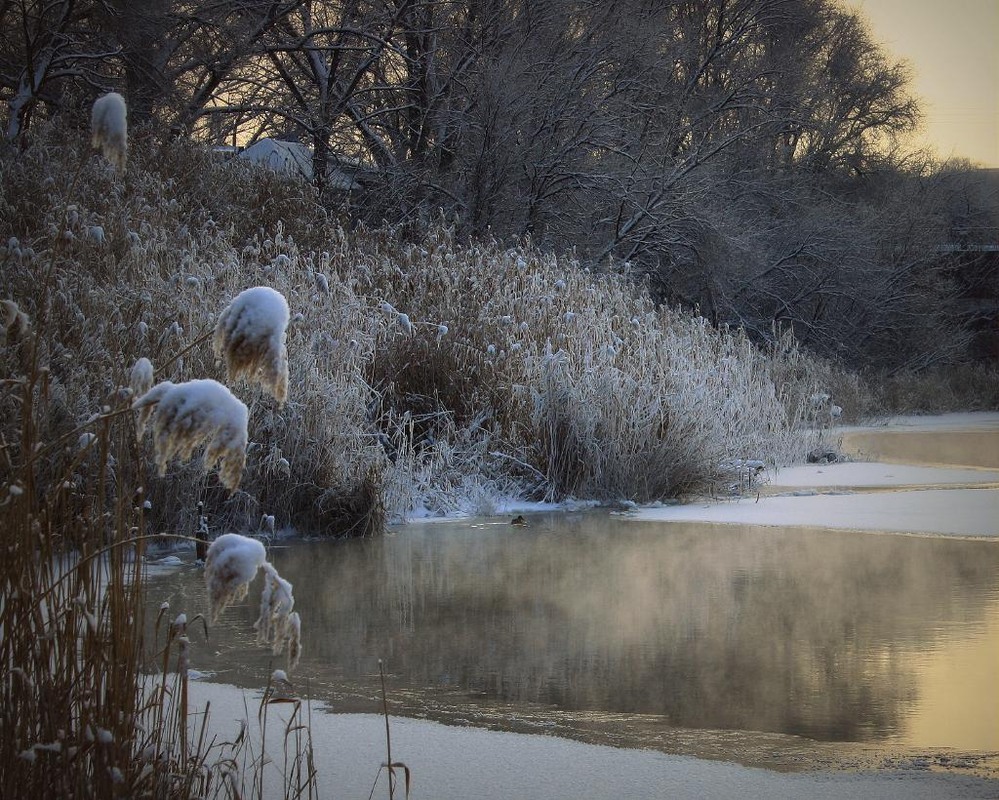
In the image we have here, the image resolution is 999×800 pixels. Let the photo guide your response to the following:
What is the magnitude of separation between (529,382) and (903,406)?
10176 millimetres

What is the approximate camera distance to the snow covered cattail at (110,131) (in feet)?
5.80

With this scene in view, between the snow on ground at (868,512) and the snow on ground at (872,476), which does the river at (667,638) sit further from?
the snow on ground at (872,476)

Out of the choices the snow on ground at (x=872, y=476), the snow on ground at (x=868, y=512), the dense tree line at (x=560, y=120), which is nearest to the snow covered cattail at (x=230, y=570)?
the snow on ground at (x=868, y=512)

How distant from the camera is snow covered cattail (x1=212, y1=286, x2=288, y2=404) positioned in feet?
5.11

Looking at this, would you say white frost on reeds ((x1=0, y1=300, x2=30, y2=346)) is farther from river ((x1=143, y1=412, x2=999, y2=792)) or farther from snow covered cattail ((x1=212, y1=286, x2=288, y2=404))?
river ((x1=143, y1=412, x2=999, y2=792))

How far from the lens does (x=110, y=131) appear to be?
1.77 m

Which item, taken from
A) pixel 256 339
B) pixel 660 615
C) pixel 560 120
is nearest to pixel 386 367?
pixel 660 615

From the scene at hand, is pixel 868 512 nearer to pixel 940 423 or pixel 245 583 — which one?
pixel 245 583

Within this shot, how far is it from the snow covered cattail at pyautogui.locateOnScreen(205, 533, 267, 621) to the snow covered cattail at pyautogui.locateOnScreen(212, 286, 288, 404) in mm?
221

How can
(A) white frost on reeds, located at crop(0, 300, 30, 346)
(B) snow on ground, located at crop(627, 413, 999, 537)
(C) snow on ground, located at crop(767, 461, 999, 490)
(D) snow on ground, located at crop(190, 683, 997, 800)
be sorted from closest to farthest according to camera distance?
1. (A) white frost on reeds, located at crop(0, 300, 30, 346)
2. (D) snow on ground, located at crop(190, 683, 997, 800)
3. (B) snow on ground, located at crop(627, 413, 999, 537)
4. (C) snow on ground, located at crop(767, 461, 999, 490)

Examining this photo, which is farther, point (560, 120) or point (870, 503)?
point (560, 120)

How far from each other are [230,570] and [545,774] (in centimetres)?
121

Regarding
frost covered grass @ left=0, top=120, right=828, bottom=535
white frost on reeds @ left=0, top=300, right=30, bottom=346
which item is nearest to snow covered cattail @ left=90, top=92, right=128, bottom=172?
white frost on reeds @ left=0, top=300, right=30, bottom=346

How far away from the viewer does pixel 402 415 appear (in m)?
7.79
